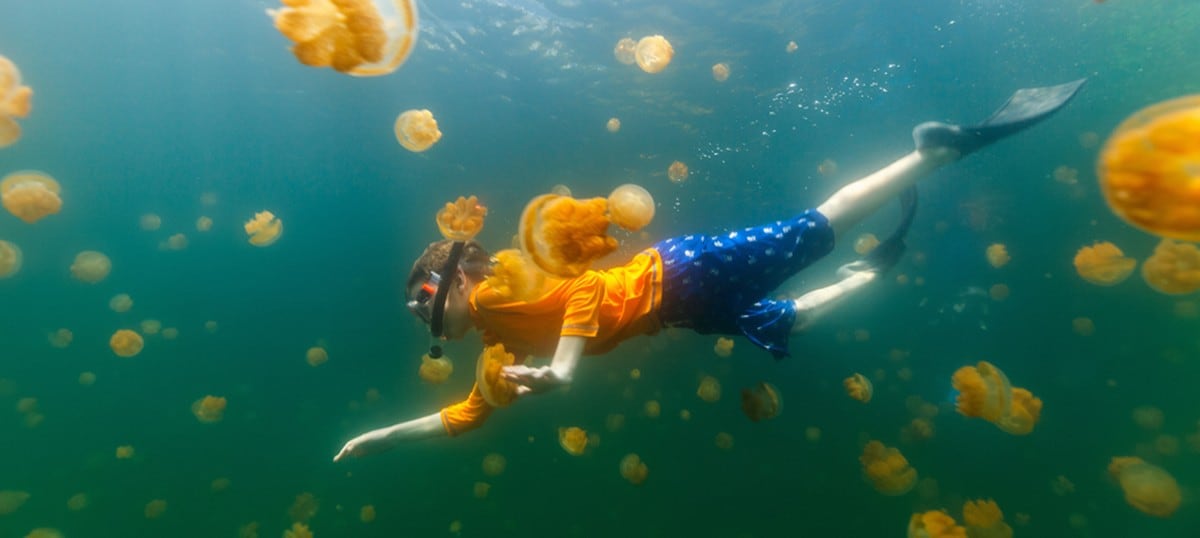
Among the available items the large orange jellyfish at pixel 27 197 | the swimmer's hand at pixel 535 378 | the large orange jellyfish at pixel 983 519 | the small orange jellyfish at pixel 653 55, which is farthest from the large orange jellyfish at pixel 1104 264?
the large orange jellyfish at pixel 27 197

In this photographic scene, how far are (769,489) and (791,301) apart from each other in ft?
49.5

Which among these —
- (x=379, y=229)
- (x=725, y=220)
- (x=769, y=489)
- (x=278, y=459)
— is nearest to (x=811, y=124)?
(x=725, y=220)

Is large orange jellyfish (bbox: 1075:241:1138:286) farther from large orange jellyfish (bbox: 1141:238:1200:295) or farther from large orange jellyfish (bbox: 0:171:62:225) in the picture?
large orange jellyfish (bbox: 0:171:62:225)

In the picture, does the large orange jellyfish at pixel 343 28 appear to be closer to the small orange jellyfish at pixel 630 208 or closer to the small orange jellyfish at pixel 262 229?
the small orange jellyfish at pixel 630 208

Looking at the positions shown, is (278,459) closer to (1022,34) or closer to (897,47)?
(897,47)

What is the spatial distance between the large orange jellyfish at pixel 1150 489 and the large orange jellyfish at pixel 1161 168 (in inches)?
270

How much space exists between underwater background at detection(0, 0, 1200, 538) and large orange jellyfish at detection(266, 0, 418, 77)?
10.6 metres

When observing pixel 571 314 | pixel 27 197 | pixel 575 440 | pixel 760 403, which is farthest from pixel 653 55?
pixel 27 197

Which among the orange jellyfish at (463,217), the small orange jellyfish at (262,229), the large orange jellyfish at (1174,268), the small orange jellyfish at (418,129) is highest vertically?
the small orange jellyfish at (418,129)

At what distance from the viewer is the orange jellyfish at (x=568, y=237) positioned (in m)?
4.21

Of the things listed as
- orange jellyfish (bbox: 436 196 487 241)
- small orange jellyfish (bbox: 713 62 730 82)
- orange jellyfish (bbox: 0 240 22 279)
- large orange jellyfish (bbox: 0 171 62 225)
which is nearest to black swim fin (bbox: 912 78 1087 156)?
orange jellyfish (bbox: 436 196 487 241)

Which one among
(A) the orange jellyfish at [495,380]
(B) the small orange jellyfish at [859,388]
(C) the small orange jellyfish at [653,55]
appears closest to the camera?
(A) the orange jellyfish at [495,380]

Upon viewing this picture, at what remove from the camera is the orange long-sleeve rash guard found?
4207 millimetres

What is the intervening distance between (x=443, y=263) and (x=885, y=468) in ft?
19.6
